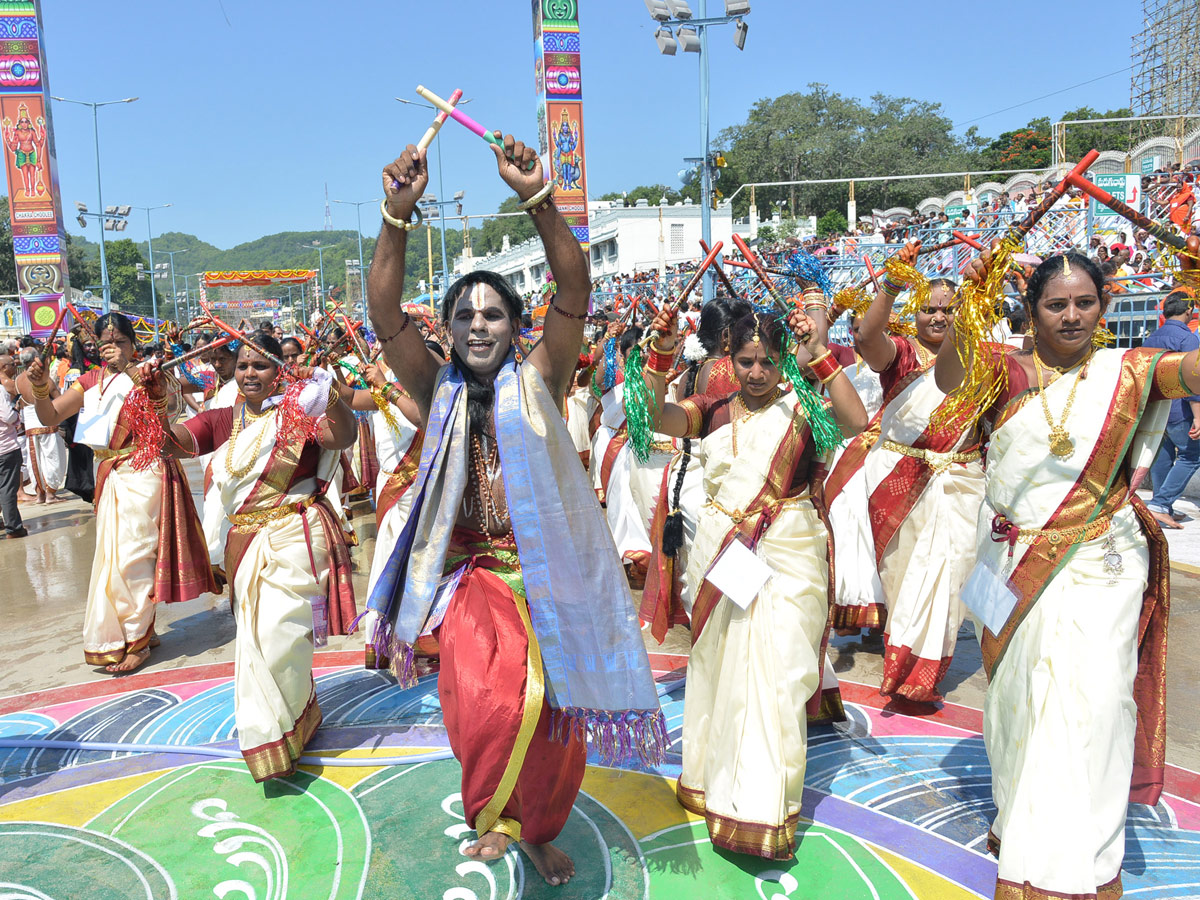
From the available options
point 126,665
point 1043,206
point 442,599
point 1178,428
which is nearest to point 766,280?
point 1043,206

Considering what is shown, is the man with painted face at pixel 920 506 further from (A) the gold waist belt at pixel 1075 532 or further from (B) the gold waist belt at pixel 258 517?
(B) the gold waist belt at pixel 258 517

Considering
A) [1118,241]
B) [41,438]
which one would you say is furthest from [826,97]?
[41,438]

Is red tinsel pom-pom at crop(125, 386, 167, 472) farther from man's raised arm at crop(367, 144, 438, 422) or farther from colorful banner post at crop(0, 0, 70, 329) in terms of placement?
colorful banner post at crop(0, 0, 70, 329)

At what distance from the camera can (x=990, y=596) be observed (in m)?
2.90

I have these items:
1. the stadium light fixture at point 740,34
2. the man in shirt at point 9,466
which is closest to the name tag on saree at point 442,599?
the man in shirt at point 9,466

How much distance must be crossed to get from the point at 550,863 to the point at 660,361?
5.92 feet

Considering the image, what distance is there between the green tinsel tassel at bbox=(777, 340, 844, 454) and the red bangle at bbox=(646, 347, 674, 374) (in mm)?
433

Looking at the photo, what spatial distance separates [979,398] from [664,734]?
1.60 meters

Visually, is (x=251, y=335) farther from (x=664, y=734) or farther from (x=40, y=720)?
(x=664, y=734)

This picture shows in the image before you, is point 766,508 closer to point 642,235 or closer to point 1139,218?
point 1139,218

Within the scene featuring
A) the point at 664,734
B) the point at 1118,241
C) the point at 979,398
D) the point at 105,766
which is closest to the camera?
the point at 664,734

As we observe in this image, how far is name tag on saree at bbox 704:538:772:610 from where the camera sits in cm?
319

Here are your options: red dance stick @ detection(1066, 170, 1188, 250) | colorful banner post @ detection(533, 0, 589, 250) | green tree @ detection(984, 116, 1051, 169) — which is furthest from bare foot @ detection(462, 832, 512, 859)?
green tree @ detection(984, 116, 1051, 169)

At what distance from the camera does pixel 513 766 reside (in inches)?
105
